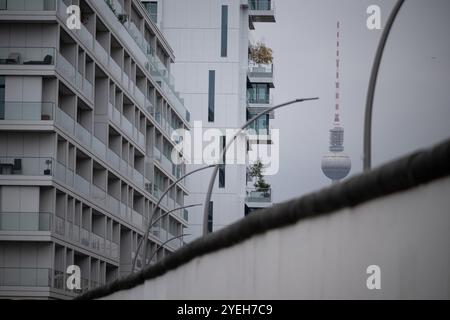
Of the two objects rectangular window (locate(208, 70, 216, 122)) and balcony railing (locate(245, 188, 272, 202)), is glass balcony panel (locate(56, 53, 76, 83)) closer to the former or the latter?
rectangular window (locate(208, 70, 216, 122))

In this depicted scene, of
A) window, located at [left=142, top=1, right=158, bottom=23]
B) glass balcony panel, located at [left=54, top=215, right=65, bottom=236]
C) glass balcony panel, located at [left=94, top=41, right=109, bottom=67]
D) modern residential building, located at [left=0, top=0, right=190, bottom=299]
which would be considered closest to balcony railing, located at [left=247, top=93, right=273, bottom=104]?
window, located at [left=142, top=1, right=158, bottom=23]

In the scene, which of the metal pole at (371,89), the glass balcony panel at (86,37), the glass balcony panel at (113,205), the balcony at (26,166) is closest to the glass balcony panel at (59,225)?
the balcony at (26,166)

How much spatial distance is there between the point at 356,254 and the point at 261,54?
4040 inches

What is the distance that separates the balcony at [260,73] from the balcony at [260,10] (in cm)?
357

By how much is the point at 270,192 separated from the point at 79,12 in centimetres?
5077

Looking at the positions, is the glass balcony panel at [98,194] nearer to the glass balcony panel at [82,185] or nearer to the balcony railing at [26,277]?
the glass balcony panel at [82,185]

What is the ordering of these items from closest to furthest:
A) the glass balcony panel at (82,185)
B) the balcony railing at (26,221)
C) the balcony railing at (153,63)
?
the balcony railing at (26,221), the glass balcony panel at (82,185), the balcony railing at (153,63)

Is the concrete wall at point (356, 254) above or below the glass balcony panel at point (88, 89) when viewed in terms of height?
below

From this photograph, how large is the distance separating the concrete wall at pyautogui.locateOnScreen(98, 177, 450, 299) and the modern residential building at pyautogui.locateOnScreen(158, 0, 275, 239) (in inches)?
3568

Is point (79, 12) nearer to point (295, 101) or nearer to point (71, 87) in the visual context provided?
point (71, 87)

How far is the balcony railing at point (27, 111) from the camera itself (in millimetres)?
51250

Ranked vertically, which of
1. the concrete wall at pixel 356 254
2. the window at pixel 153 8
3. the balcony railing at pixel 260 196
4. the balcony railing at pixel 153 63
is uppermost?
the window at pixel 153 8

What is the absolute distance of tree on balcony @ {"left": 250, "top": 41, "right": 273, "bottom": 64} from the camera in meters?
108

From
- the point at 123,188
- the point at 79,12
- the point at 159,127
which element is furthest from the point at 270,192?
the point at 79,12
